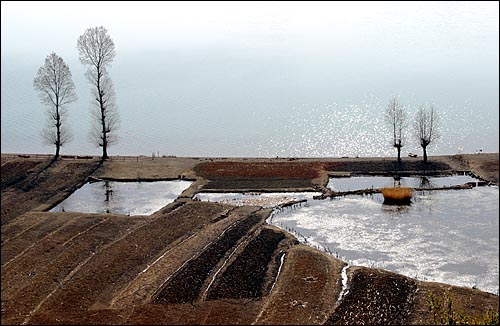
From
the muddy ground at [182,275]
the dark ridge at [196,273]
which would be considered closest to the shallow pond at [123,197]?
the muddy ground at [182,275]

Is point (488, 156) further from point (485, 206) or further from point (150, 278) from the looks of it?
point (150, 278)

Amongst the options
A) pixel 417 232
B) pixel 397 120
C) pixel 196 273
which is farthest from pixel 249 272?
pixel 397 120

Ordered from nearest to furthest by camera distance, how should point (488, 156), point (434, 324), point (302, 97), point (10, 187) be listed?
point (434, 324)
point (10, 187)
point (488, 156)
point (302, 97)

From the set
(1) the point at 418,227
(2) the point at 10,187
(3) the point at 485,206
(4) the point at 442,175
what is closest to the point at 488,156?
(4) the point at 442,175

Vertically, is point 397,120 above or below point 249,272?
above

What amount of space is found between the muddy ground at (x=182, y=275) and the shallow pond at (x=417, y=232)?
1.58 meters

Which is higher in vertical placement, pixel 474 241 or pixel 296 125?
pixel 296 125

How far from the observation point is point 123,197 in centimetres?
3816

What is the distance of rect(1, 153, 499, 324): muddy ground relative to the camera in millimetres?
20922

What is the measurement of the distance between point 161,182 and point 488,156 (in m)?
25.9

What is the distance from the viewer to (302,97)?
10794 centimetres

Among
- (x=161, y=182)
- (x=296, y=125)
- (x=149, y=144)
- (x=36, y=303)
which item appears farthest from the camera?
(x=296, y=125)

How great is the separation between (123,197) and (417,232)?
61.8 feet

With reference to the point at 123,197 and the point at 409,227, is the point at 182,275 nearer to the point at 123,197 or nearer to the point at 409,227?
the point at 409,227
